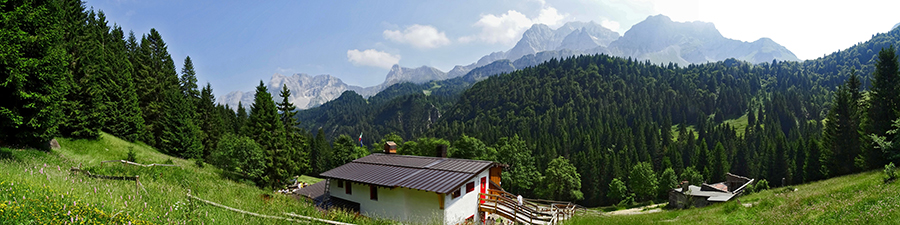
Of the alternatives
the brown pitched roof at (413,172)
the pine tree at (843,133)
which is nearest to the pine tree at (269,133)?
the brown pitched roof at (413,172)

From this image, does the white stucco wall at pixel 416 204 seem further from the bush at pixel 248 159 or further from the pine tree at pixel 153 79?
the pine tree at pixel 153 79

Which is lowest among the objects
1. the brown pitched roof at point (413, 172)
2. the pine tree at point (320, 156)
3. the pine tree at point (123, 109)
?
the pine tree at point (320, 156)

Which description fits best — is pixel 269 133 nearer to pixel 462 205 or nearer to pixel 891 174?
pixel 462 205

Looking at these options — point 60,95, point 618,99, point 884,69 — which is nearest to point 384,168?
point 60,95

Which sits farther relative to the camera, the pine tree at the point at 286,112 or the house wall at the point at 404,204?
the pine tree at the point at 286,112

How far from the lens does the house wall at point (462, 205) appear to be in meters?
21.3

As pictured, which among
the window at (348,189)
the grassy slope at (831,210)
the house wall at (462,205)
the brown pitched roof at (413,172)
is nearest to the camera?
the grassy slope at (831,210)

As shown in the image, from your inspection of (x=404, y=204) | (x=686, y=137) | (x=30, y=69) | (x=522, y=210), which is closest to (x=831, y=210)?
(x=522, y=210)

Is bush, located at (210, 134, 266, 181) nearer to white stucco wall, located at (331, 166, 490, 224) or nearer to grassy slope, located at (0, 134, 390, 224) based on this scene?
white stucco wall, located at (331, 166, 490, 224)

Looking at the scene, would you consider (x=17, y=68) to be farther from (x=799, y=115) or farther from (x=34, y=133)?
(x=799, y=115)

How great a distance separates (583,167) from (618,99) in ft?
402

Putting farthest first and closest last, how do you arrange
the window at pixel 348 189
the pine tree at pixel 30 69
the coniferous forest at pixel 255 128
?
the window at pixel 348 189, the coniferous forest at pixel 255 128, the pine tree at pixel 30 69

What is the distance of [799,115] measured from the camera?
15038 cm

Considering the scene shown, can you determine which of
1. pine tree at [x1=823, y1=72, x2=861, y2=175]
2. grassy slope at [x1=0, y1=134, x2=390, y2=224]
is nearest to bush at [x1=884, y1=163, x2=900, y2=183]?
grassy slope at [x1=0, y1=134, x2=390, y2=224]
